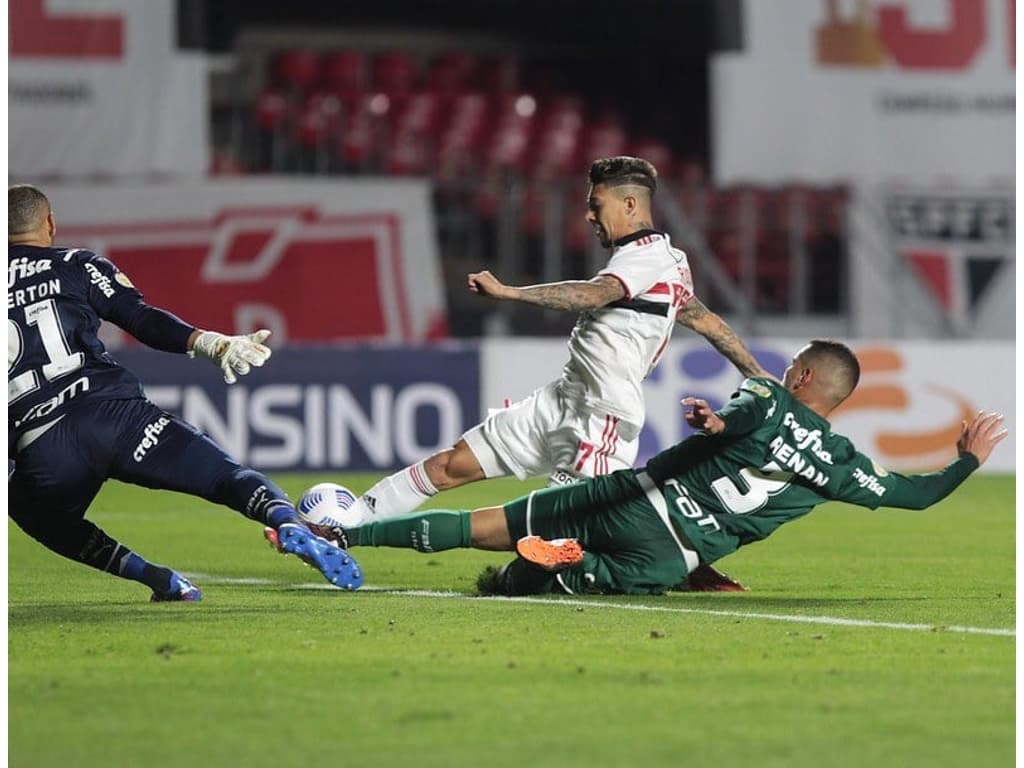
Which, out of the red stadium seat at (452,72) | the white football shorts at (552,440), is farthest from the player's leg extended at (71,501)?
the red stadium seat at (452,72)

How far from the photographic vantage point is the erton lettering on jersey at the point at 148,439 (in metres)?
7.32

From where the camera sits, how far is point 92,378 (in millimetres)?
7395

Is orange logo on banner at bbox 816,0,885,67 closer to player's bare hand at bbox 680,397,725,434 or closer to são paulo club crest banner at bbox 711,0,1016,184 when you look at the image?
são paulo club crest banner at bbox 711,0,1016,184

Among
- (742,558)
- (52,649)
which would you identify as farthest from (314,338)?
(52,649)

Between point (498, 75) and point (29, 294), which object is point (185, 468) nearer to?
point (29, 294)

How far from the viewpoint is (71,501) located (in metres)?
7.41

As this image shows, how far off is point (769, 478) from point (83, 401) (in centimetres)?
267

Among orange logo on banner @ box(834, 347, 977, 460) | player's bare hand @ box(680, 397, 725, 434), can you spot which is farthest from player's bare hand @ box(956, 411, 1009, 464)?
orange logo on banner @ box(834, 347, 977, 460)

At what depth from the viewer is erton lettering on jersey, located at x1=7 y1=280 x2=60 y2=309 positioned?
7281 mm

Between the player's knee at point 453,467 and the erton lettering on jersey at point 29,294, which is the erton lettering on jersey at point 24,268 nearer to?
the erton lettering on jersey at point 29,294

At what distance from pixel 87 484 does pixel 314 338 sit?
35.7 feet

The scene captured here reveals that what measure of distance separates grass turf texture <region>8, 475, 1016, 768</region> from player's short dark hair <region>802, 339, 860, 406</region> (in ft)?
2.82

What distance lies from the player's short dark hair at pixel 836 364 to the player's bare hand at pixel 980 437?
0.53 metres

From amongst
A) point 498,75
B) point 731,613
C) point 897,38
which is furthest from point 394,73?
point 731,613
